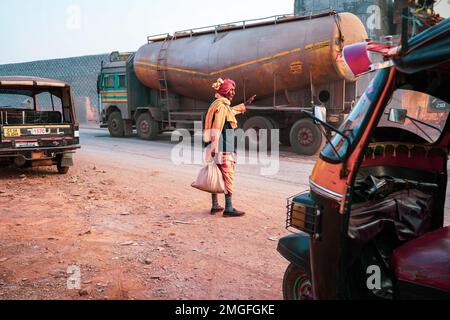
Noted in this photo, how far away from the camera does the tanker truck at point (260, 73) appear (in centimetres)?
1098

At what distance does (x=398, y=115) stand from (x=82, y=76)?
24.7m

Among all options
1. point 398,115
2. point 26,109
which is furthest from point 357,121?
point 26,109

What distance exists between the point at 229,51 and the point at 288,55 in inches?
78.2

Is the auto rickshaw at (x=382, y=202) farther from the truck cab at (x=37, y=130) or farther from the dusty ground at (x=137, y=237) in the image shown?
the truck cab at (x=37, y=130)

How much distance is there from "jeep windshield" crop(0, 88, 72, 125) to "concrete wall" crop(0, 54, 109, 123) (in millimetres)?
14367

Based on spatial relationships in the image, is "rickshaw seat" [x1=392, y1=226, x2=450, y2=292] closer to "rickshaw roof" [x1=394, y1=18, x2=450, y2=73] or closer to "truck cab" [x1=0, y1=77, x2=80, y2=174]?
"rickshaw roof" [x1=394, y1=18, x2=450, y2=73]

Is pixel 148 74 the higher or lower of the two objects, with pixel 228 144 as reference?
higher

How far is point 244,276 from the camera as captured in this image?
12.1ft

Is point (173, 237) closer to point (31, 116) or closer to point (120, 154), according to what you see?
point (31, 116)

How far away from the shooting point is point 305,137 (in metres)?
11.5

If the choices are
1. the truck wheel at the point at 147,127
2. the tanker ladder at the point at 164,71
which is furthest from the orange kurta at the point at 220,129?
the truck wheel at the point at 147,127

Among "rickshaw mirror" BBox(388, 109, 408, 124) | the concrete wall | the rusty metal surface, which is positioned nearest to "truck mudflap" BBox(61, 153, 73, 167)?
the rusty metal surface
